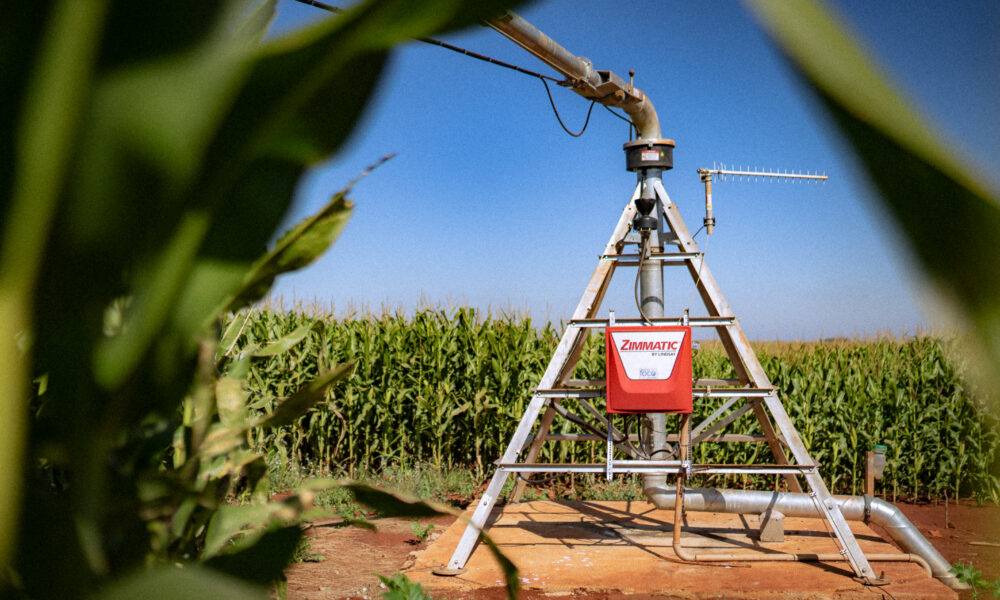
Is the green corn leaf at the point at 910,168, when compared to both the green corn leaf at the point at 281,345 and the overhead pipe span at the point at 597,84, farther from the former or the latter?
the overhead pipe span at the point at 597,84

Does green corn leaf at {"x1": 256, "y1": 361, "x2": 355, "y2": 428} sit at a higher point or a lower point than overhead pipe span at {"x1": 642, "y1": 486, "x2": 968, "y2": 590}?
higher

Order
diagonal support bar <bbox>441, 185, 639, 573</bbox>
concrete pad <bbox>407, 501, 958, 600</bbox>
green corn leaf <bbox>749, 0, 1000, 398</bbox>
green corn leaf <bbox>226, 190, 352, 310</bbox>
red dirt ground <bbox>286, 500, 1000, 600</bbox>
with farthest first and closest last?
diagonal support bar <bbox>441, 185, 639, 573</bbox>, red dirt ground <bbox>286, 500, 1000, 600</bbox>, concrete pad <bbox>407, 501, 958, 600</bbox>, green corn leaf <bbox>226, 190, 352, 310</bbox>, green corn leaf <bbox>749, 0, 1000, 398</bbox>

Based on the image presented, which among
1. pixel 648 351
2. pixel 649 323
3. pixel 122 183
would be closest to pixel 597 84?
pixel 649 323

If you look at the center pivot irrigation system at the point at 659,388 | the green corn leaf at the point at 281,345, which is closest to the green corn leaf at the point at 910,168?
the green corn leaf at the point at 281,345

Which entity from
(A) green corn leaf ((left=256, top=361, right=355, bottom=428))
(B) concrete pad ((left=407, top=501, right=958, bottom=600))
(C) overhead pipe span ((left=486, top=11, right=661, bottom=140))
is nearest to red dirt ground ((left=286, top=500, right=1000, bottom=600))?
(B) concrete pad ((left=407, top=501, right=958, bottom=600))

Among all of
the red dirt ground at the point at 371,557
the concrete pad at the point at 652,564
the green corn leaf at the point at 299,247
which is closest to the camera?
the green corn leaf at the point at 299,247

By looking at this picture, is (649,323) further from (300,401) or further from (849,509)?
Answer: (300,401)

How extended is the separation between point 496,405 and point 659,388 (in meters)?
3.86

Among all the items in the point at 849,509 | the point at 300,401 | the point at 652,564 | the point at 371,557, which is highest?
the point at 300,401

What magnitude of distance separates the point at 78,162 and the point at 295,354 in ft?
25.5

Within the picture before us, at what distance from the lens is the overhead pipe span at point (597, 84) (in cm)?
393

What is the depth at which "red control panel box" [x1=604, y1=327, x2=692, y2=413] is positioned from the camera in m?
3.74

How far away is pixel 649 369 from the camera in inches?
149

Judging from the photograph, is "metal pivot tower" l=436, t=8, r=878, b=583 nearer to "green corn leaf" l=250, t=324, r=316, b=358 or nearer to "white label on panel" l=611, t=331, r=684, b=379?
"white label on panel" l=611, t=331, r=684, b=379
